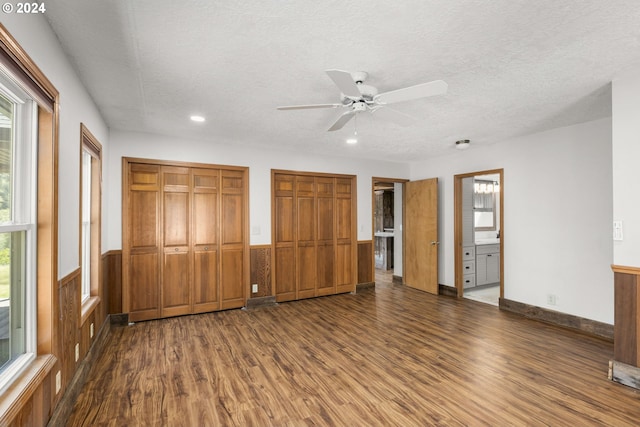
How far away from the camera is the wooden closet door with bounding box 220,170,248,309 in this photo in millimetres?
4621

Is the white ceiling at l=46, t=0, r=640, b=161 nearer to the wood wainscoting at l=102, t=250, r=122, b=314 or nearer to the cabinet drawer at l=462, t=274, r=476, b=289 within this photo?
the wood wainscoting at l=102, t=250, r=122, b=314

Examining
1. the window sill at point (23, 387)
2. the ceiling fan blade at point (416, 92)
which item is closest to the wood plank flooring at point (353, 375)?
the window sill at point (23, 387)

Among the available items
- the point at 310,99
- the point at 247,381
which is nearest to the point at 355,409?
the point at 247,381

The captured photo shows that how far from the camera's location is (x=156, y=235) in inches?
165

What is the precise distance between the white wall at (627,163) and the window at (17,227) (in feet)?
13.3

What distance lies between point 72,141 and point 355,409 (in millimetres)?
2877

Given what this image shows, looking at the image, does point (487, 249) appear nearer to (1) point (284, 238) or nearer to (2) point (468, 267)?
(2) point (468, 267)

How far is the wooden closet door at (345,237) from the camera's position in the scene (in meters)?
5.62

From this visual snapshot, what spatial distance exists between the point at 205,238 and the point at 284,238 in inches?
49.0

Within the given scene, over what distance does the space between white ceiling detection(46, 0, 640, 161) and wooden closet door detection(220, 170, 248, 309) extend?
132 cm

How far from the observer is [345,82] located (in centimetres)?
207

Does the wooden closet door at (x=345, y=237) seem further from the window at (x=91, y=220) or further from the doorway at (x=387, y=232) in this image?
the window at (x=91, y=220)

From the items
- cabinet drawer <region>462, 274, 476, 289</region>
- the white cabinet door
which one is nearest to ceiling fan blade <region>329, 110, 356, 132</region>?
cabinet drawer <region>462, 274, 476, 289</region>

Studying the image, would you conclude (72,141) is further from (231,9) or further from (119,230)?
(119,230)
